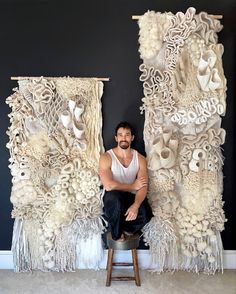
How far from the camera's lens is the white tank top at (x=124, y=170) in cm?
260

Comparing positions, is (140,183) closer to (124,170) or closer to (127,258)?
(124,170)

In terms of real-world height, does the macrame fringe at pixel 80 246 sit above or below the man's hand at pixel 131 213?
below

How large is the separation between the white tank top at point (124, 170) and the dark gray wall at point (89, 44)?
0.24 metres

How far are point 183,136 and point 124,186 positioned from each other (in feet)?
1.91

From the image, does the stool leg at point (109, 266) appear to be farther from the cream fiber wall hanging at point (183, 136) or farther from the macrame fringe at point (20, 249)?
the macrame fringe at point (20, 249)

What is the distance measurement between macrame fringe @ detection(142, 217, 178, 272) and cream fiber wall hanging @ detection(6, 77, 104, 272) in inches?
14.2

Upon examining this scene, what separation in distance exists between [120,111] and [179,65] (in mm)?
542

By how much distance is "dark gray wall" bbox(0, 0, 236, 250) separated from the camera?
8.90 feet

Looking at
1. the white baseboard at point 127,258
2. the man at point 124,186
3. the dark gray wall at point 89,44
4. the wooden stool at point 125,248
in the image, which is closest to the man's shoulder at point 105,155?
the man at point 124,186

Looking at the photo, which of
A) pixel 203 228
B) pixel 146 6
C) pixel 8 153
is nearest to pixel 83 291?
pixel 203 228

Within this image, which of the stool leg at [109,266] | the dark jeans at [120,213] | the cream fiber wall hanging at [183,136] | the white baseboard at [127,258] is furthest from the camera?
the white baseboard at [127,258]

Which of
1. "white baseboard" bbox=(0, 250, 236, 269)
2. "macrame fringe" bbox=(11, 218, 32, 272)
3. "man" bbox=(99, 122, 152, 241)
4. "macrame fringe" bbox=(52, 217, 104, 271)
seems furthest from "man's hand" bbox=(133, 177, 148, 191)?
"macrame fringe" bbox=(11, 218, 32, 272)

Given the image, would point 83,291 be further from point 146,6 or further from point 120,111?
point 146,6

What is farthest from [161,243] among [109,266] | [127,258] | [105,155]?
[105,155]
